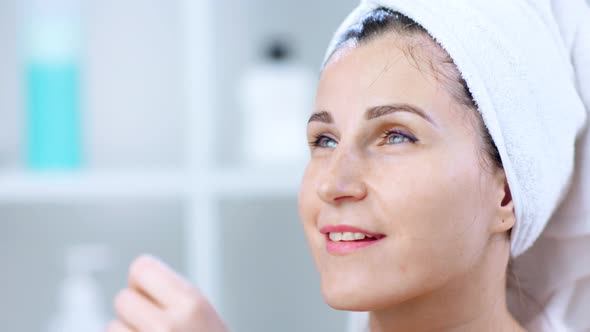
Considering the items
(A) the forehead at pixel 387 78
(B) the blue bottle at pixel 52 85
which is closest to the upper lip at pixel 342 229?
(A) the forehead at pixel 387 78

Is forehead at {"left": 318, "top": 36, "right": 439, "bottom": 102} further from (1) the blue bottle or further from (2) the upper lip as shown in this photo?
(1) the blue bottle

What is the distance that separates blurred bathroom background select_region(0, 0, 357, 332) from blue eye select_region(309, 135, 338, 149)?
27.3 inches

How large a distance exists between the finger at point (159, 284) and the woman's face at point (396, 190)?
0.44 feet

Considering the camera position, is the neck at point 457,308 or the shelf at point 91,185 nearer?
the neck at point 457,308

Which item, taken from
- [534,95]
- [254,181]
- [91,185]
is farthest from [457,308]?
[91,185]

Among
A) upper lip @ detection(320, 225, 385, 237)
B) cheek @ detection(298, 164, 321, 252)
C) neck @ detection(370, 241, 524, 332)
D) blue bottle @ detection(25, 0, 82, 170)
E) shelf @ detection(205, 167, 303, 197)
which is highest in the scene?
blue bottle @ detection(25, 0, 82, 170)

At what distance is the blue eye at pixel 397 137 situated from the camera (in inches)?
28.5

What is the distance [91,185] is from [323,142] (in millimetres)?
772

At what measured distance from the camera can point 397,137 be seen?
730mm

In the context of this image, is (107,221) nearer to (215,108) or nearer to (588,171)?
(215,108)

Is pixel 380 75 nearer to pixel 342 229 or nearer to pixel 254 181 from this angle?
Result: pixel 342 229

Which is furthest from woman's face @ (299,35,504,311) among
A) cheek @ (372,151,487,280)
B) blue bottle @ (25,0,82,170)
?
blue bottle @ (25,0,82,170)

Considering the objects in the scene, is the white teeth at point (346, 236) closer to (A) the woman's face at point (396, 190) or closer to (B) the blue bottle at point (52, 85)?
(A) the woman's face at point (396, 190)

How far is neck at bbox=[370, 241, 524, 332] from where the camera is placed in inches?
29.2
